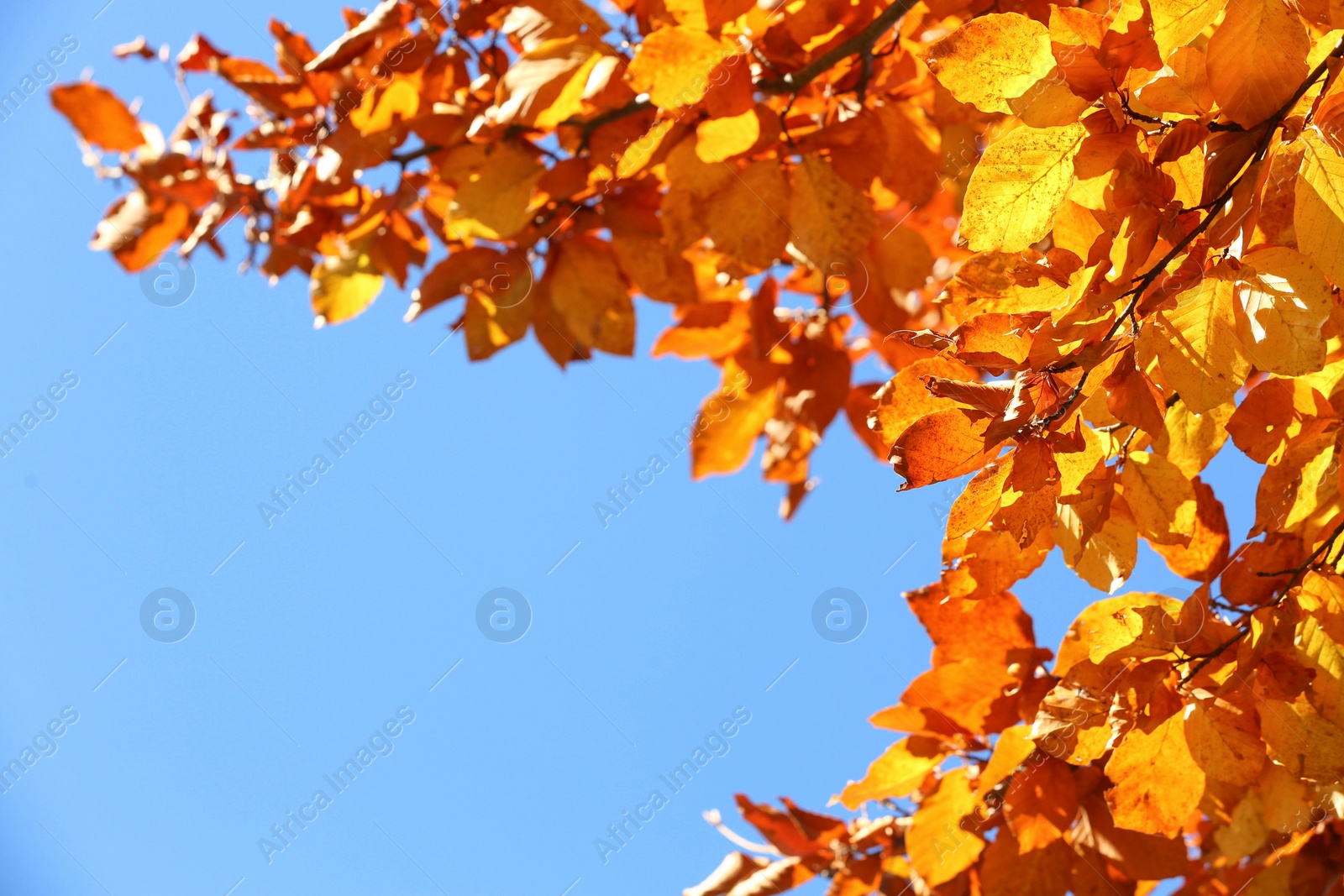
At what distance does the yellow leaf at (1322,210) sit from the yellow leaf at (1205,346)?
5 centimetres

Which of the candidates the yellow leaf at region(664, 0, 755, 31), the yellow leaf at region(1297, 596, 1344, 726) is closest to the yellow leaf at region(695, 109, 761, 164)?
the yellow leaf at region(664, 0, 755, 31)

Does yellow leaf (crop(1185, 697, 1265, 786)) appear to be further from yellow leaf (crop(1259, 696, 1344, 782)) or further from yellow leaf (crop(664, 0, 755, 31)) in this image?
yellow leaf (crop(664, 0, 755, 31))

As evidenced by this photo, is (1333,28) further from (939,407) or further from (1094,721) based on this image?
(1094,721)

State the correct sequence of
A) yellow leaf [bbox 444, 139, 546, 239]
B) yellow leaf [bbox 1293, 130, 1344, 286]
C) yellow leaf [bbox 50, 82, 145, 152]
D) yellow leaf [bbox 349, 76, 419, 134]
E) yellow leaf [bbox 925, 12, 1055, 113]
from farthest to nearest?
yellow leaf [bbox 50, 82, 145, 152] → yellow leaf [bbox 349, 76, 419, 134] → yellow leaf [bbox 444, 139, 546, 239] → yellow leaf [bbox 925, 12, 1055, 113] → yellow leaf [bbox 1293, 130, 1344, 286]

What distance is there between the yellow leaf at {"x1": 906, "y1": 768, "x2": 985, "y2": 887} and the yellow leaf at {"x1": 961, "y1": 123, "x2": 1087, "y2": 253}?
633 millimetres

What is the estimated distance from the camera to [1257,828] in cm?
85

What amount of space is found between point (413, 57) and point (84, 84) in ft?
2.34

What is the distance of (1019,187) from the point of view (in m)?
0.60

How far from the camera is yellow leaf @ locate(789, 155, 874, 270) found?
104 cm

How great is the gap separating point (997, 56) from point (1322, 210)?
22 centimetres

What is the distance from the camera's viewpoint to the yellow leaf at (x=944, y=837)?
969 mm

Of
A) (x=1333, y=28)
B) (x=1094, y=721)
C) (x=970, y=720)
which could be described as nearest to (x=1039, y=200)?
(x=1333, y=28)

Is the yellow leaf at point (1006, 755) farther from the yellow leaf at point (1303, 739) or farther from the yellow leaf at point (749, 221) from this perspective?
the yellow leaf at point (749, 221)

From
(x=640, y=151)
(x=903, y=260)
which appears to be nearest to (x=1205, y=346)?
(x=640, y=151)
